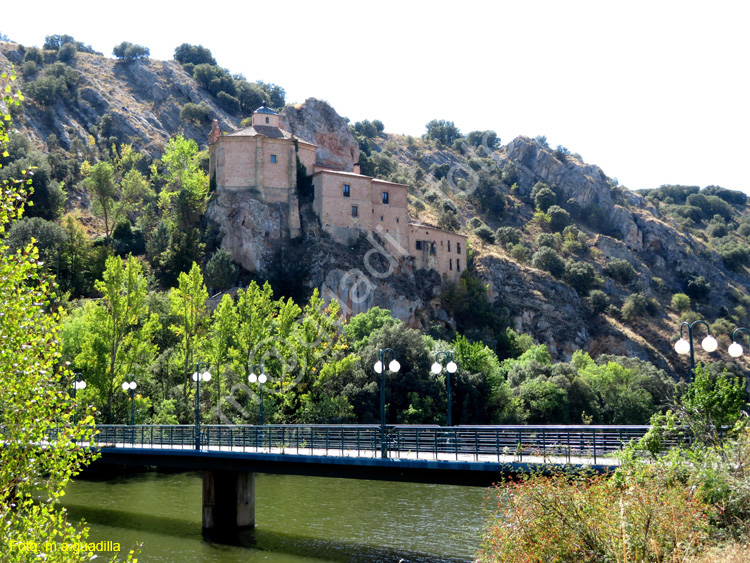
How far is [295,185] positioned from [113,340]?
34776 millimetres

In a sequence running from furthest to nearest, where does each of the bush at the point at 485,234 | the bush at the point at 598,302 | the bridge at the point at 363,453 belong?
1. the bush at the point at 485,234
2. the bush at the point at 598,302
3. the bridge at the point at 363,453

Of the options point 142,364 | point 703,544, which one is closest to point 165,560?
point 703,544

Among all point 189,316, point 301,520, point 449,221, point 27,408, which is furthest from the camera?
point 449,221

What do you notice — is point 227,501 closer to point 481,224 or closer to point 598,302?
point 598,302

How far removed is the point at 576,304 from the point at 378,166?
4243 centimetres

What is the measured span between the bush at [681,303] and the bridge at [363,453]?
277 ft

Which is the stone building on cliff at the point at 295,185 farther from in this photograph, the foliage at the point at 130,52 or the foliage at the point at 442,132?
the foliage at the point at 442,132

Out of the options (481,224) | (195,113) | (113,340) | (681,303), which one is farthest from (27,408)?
(195,113)

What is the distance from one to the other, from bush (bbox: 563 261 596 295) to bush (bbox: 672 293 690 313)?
1359cm

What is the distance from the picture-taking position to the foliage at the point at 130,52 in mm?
134387

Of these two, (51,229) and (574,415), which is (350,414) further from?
(51,229)

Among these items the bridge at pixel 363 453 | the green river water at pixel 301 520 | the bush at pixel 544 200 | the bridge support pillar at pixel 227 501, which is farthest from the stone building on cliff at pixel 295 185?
the bush at pixel 544 200

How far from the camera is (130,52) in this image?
13488cm

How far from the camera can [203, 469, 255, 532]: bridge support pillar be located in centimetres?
3108
